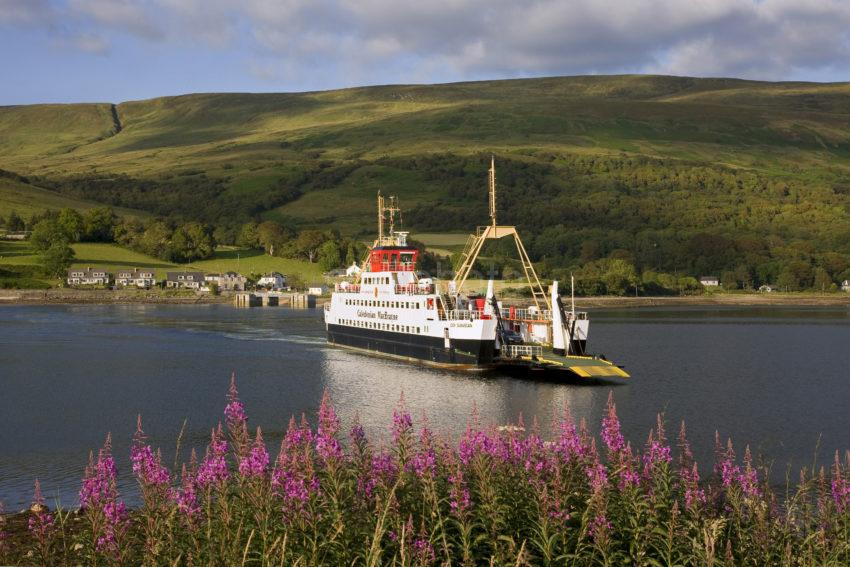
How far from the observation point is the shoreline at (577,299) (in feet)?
477

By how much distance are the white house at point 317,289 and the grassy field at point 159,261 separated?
9.36 ft

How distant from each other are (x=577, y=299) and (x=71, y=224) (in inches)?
3637

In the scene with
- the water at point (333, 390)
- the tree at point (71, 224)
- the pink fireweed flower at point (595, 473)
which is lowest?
the water at point (333, 390)

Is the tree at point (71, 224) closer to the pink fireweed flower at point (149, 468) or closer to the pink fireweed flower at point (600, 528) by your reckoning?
the pink fireweed flower at point (149, 468)

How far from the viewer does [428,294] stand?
5841 cm

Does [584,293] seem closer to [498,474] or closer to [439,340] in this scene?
[439,340]

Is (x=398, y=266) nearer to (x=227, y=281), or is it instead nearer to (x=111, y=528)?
(x=111, y=528)

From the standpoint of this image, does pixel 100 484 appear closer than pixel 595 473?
Yes

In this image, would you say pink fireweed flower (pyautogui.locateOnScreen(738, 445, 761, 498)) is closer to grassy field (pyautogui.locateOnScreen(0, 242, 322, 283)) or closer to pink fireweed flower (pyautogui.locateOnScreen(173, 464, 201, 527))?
pink fireweed flower (pyautogui.locateOnScreen(173, 464, 201, 527))

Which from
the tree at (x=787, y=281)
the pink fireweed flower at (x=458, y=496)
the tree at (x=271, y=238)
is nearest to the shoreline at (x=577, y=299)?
the tree at (x=787, y=281)

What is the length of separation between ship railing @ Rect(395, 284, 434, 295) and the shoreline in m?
78.1

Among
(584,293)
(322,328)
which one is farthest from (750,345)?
(584,293)

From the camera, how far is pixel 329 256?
17588cm

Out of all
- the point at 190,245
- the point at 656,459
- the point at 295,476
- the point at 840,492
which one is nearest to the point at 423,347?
the point at 656,459
